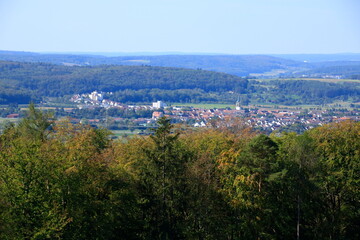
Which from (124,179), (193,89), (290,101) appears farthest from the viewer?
(193,89)

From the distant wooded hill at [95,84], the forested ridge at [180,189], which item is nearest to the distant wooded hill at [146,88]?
the distant wooded hill at [95,84]

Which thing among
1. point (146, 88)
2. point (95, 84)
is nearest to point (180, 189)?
point (95, 84)

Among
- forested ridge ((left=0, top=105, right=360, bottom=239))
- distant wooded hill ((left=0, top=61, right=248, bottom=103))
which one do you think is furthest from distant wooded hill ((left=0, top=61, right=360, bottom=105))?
forested ridge ((left=0, top=105, right=360, bottom=239))

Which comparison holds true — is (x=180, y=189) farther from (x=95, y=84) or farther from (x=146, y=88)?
(x=146, y=88)

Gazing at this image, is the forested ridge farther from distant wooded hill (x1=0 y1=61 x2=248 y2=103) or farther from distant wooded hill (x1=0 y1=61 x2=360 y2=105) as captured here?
distant wooded hill (x1=0 y1=61 x2=248 y2=103)

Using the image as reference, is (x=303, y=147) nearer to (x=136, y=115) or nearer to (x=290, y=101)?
(x=136, y=115)

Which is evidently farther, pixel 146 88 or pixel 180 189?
pixel 146 88

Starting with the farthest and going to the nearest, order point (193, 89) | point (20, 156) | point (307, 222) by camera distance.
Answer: point (193, 89)
point (307, 222)
point (20, 156)

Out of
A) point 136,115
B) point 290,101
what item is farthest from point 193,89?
point 136,115
